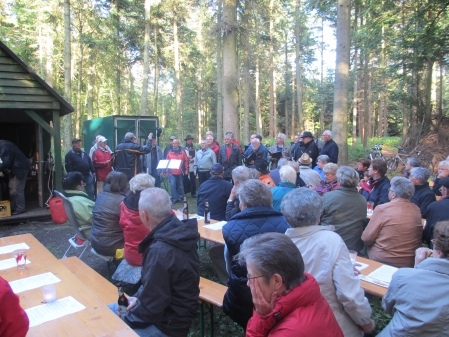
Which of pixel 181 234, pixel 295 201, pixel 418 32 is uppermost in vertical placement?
pixel 418 32

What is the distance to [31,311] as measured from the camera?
207 centimetres

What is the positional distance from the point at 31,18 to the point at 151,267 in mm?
23291

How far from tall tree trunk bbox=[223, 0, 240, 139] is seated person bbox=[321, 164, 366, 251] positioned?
6.29 metres

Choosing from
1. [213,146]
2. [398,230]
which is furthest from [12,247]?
[213,146]

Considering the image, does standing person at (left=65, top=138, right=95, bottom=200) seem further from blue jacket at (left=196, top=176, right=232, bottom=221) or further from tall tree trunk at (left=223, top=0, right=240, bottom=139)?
blue jacket at (left=196, top=176, right=232, bottom=221)

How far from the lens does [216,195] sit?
189 inches

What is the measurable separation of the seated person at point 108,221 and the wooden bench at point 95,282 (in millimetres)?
336

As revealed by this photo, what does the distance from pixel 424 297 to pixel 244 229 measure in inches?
47.7

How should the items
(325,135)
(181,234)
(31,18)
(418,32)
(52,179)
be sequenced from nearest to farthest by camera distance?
(181,234) < (325,135) < (52,179) < (418,32) < (31,18)

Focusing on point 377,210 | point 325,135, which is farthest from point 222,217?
point 325,135

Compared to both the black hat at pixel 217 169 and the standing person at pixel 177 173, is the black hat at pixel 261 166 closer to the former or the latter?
the standing person at pixel 177 173

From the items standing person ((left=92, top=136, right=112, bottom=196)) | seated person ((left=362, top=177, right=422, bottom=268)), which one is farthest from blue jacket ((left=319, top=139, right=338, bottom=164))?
standing person ((left=92, top=136, right=112, bottom=196))

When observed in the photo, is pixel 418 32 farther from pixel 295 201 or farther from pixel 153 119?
pixel 295 201

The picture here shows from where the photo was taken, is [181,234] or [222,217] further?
[222,217]
